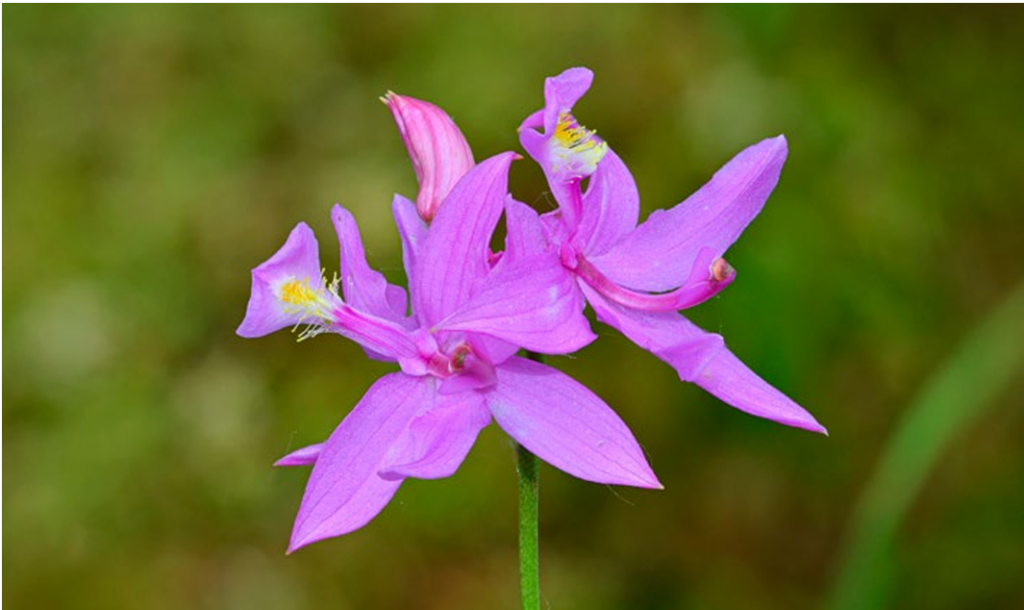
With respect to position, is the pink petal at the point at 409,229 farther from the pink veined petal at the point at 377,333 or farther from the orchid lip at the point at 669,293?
the orchid lip at the point at 669,293

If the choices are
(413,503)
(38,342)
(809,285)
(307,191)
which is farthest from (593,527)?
(38,342)

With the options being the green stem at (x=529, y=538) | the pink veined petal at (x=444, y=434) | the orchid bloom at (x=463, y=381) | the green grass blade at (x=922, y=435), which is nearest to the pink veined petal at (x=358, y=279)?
the orchid bloom at (x=463, y=381)

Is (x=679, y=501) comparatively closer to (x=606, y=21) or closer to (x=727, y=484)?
(x=727, y=484)

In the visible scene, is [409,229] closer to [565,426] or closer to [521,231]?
[521,231]

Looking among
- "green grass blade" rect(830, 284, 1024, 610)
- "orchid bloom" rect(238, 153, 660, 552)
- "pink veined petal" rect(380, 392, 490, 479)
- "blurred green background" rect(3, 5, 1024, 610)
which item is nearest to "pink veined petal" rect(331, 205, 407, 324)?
"orchid bloom" rect(238, 153, 660, 552)

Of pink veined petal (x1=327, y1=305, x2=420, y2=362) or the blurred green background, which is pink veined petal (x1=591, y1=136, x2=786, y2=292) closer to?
pink veined petal (x1=327, y1=305, x2=420, y2=362)
